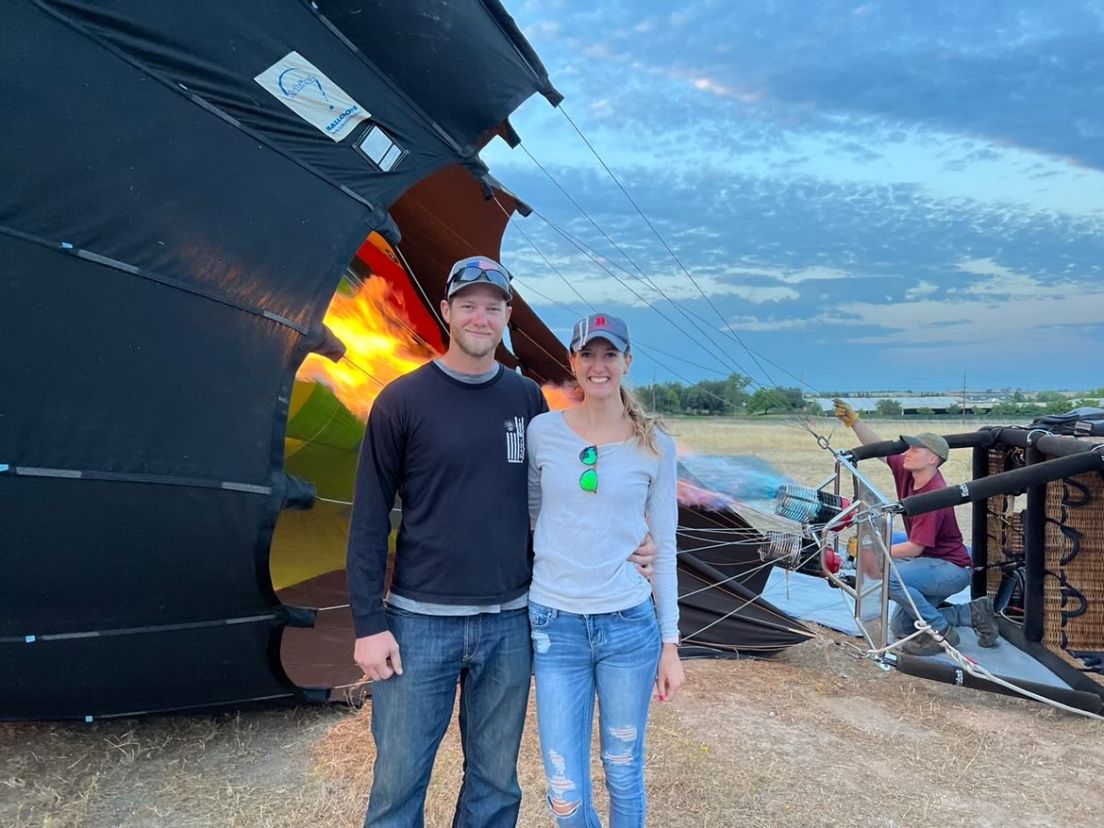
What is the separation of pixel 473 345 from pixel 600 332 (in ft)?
1.10

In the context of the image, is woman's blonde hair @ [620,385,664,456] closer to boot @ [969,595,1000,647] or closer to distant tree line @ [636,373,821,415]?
distant tree line @ [636,373,821,415]

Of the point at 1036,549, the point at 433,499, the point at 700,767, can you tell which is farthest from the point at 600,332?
the point at 1036,549

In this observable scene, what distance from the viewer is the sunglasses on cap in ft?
6.98

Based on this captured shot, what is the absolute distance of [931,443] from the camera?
4.84 m

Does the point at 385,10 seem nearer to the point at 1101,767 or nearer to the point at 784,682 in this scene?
the point at 784,682

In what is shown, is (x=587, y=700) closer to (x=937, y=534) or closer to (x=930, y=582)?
(x=930, y=582)

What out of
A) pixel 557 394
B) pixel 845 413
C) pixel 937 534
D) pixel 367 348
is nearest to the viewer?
pixel 367 348

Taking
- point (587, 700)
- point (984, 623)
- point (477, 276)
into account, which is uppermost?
point (477, 276)

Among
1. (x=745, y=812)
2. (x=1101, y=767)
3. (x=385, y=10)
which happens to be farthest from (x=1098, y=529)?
(x=385, y=10)

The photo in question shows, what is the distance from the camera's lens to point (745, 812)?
3.13 m

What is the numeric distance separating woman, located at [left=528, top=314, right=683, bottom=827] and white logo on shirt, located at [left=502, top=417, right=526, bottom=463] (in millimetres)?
29

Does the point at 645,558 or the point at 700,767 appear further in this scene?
the point at 700,767

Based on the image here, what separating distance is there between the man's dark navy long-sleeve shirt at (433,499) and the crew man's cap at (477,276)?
24 centimetres

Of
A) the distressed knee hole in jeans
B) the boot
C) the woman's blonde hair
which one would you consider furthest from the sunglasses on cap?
the boot
